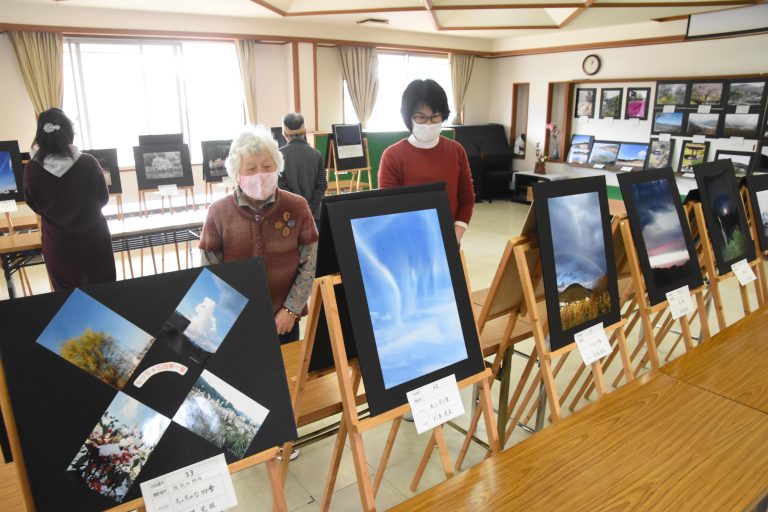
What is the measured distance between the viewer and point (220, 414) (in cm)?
106

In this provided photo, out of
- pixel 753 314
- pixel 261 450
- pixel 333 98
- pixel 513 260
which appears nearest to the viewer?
pixel 261 450

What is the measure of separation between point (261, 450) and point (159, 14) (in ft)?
23.3

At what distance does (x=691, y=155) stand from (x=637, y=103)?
117 centimetres

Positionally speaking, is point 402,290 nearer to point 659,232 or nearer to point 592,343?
point 592,343

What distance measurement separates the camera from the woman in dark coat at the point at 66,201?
2789 millimetres

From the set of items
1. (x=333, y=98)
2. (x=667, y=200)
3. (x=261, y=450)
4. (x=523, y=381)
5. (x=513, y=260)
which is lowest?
(x=523, y=381)

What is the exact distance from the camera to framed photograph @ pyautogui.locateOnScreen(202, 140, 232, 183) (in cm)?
570

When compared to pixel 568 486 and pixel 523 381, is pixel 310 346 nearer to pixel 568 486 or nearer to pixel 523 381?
pixel 568 486

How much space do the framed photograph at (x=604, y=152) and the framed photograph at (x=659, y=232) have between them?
21.8 feet

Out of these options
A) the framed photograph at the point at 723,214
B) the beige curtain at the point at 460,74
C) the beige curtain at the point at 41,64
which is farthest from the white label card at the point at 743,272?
the beige curtain at the point at 460,74

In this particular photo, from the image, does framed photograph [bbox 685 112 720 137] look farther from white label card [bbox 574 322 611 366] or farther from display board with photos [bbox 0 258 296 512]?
display board with photos [bbox 0 258 296 512]

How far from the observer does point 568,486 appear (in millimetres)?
1263

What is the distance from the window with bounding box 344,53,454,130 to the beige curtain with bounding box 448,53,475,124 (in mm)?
107

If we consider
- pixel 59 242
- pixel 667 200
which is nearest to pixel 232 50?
pixel 59 242
